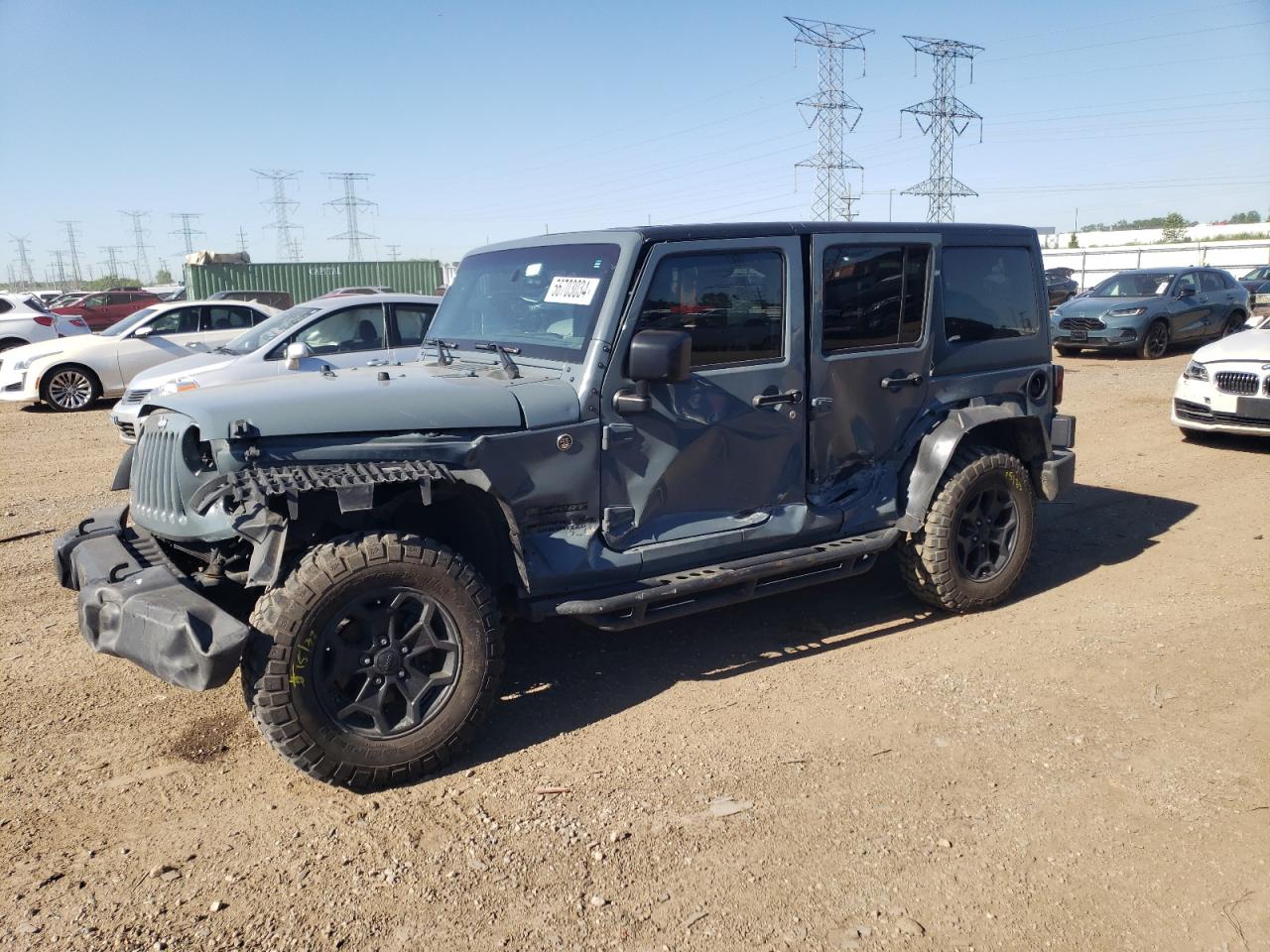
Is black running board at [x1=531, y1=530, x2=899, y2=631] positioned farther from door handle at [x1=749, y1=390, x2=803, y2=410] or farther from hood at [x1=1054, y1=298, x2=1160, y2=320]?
hood at [x1=1054, y1=298, x2=1160, y2=320]

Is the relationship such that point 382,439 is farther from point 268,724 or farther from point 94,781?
point 94,781

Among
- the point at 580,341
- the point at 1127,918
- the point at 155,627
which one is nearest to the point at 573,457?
the point at 580,341

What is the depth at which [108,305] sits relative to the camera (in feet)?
97.1

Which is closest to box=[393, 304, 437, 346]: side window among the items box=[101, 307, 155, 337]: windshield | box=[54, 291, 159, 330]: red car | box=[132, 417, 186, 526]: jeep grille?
box=[132, 417, 186, 526]: jeep grille

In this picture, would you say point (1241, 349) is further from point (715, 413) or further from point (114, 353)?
point (114, 353)

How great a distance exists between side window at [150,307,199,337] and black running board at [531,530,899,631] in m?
12.0

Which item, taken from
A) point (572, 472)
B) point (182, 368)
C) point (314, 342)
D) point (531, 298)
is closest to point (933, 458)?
point (572, 472)

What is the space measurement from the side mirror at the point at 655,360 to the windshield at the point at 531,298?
0.92 ft

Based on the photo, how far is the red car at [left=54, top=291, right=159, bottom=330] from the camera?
2830cm

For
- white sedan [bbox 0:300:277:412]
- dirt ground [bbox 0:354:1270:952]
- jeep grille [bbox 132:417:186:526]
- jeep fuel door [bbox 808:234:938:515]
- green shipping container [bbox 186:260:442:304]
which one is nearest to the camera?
dirt ground [bbox 0:354:1270:952]

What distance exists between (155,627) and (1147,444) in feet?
31.8

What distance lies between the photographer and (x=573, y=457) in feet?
12.8

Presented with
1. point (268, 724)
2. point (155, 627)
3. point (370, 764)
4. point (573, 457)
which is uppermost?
point (573, 457)

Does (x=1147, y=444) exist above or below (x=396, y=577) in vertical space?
below
